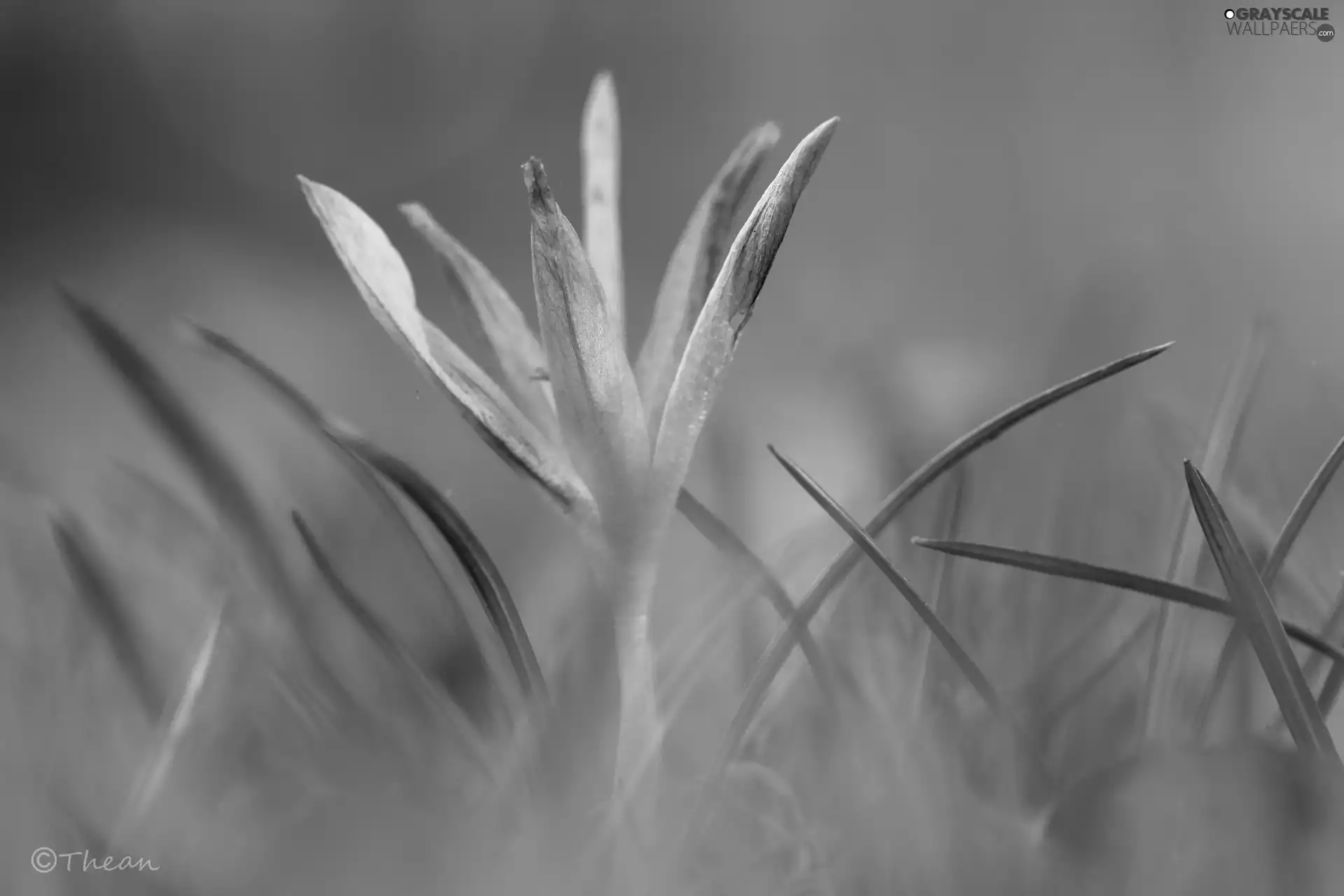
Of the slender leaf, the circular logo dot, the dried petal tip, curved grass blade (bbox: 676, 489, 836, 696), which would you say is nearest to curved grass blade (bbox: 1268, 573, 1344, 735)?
the slender leaf

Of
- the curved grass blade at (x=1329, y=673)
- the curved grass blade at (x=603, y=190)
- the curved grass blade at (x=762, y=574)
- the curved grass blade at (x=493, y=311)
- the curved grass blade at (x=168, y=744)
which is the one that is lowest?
the curved grass blade at (x=168, y=744)

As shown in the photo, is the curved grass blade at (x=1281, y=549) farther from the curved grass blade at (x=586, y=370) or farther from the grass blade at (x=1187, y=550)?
the curved grass blade at (x=586, y=370)

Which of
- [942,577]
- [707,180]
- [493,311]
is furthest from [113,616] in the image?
[707,180]

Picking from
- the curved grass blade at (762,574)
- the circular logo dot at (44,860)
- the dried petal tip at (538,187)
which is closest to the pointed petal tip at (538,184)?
the dried petal tip at (538,187)

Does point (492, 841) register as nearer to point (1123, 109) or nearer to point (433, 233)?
point (433, 233)

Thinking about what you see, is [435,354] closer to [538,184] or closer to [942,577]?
[538,184]

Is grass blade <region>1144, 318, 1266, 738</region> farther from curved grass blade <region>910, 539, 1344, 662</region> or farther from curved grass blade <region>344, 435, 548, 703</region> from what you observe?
curved grass blade <region>344, 435, 548, 703</region>

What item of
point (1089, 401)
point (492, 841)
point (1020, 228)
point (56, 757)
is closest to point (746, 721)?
point (492, 841)
